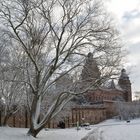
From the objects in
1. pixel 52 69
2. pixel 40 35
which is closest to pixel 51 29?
pixel 40 35

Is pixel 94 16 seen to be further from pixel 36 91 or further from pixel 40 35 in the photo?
pixel 36 91

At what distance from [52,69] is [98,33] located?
491 centimetres

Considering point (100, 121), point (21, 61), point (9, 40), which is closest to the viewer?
point (9, 40)

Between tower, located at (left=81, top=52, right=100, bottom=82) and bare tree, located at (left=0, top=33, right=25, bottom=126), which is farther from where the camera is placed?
bare tree, located at (left=0, top=33, right=25, bottom=126)

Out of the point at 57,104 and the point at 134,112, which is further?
the point at 134,112

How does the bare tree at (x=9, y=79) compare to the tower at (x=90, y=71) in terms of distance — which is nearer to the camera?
the tower at (x=90, y=71)

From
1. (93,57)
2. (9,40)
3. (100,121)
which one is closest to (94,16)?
(93,57)

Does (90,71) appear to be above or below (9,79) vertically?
above

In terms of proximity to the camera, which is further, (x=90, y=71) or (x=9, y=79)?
(x=9, y=79)

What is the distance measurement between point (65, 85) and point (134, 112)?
85.0m

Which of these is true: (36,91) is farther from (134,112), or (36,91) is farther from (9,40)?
(134,112)

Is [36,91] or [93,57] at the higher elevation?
[93,57]

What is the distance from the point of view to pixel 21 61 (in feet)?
114

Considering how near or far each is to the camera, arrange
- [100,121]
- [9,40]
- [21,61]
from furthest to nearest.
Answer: [100,121]
[21,61]
[9,40]
